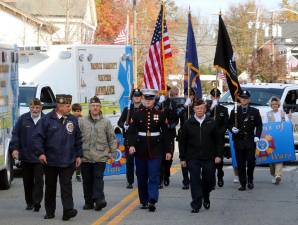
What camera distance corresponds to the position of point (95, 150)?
12352 mm

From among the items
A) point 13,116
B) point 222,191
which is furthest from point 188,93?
point 13,116

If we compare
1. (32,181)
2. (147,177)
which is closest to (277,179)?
(147,177)

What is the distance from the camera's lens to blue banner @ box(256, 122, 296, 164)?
56.4ft

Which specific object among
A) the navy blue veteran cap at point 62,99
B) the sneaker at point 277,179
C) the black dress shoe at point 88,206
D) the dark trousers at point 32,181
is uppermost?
the navy blue veteran cap at point 62,99

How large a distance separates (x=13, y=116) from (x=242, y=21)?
7466 centimetres

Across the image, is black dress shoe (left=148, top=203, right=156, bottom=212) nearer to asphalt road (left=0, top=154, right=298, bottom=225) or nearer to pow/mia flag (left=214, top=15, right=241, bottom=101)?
asphalt road (left=0, top=154, right=298, bottom=225)

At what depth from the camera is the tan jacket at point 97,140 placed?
12.3 m

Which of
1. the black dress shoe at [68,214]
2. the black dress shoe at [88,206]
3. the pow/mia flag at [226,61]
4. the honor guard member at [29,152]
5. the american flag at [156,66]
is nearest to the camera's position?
the black dress shoe at [68,214]

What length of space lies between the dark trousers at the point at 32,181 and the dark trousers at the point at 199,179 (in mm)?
2260

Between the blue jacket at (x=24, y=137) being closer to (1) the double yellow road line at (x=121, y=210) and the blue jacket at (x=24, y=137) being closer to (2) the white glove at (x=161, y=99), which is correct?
(1) the double yellow road line at (x=121, y=210)

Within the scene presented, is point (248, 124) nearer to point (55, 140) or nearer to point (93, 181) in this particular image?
point (93, 181)

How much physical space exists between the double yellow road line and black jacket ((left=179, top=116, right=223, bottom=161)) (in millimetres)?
1226

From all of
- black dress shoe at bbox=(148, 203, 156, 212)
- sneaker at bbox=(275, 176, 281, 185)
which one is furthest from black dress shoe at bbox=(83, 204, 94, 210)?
sneaker at bbox=(275, 176, 281, 185)

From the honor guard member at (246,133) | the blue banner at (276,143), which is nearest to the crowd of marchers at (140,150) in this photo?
the honor guard member at (246,133)
